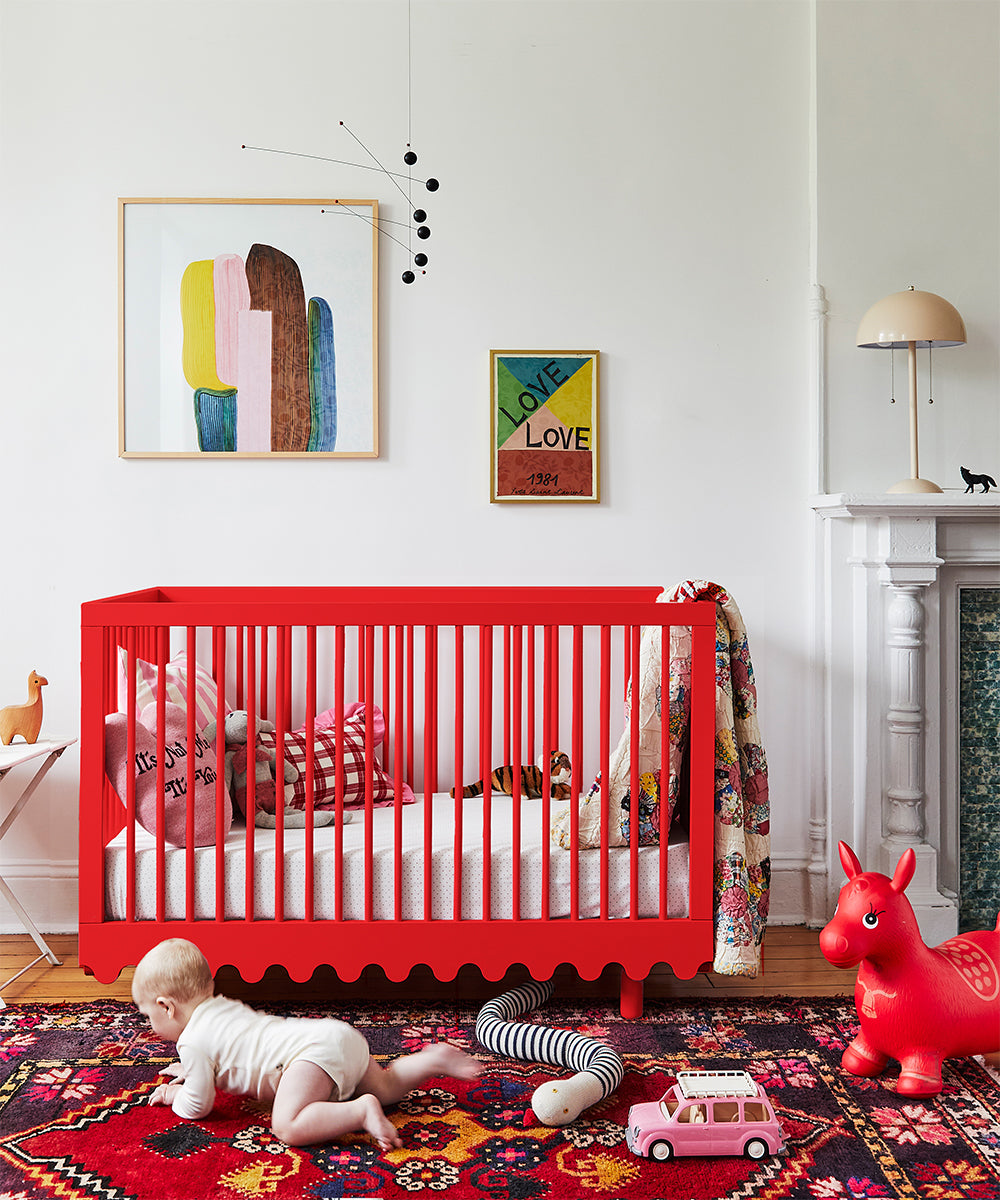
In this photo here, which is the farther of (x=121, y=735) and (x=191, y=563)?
(x=191, y=563)

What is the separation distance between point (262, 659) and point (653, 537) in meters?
1.13

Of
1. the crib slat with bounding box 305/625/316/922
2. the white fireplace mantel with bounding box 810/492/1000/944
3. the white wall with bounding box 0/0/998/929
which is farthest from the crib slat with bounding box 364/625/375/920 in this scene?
the white fireplace mantel with bounding box 810/492/1000/944

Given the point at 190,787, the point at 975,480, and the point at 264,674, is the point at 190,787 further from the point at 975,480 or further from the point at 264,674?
the point at 975,480

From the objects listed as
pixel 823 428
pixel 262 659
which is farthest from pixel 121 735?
pixel 823 428

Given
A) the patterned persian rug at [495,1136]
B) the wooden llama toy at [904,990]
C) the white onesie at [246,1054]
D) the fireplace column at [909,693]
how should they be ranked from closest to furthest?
the patterned persian rug at [495,1136]
the white onesie at [246,1054]
the wooden llama toy at [904,990]
the fireplace column at [909,693]

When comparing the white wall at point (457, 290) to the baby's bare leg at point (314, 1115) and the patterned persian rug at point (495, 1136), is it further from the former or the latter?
the baby's bare leg at point (314, 1115)

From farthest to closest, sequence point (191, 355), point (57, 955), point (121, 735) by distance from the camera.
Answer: point (191, 355)
point (57, 955)
point (121, 735)

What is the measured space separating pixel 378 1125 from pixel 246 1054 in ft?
0.86

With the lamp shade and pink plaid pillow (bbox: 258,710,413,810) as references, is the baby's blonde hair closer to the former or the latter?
pink plaid pillow (bbox: 258,710,413,810)

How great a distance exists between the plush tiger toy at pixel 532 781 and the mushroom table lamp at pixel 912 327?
3.73 feet

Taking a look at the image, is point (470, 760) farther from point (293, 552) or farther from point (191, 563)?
point (191, 563)

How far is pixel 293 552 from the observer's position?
290 cm

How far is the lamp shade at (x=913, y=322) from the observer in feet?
8.69

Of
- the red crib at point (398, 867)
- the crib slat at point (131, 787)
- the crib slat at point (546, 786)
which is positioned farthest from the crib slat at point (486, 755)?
the crib slat at point (131, 787)
